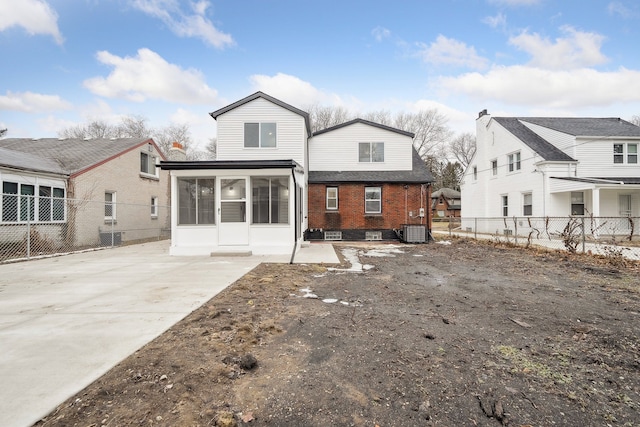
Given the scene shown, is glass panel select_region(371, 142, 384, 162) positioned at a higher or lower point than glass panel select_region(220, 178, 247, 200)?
higher

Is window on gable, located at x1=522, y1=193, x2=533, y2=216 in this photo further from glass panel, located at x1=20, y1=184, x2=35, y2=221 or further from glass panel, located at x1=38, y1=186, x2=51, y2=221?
glass panel, located at x1=20, y1=184, x2=35, y2=221

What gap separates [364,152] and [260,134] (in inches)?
237

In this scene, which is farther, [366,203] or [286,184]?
[366,203]

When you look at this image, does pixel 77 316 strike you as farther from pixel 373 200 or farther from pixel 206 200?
pixel 373 200

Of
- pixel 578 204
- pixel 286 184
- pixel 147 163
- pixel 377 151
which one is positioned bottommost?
pixel 578 204

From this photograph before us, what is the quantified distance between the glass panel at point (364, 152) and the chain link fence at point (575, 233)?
23.0ft

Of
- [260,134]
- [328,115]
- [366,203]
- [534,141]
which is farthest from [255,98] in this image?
[328,115]

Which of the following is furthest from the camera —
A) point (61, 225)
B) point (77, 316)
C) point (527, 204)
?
point (527, 204)

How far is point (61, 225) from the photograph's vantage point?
40.4 ft

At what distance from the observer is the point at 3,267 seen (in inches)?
293

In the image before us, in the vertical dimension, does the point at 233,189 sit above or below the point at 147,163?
below

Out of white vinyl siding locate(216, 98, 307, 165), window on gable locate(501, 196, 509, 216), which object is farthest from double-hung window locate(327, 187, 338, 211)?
window on gable locate(501, 196, 509, 216)

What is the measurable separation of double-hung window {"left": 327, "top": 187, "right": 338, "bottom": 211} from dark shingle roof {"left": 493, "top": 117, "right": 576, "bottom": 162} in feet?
38.8

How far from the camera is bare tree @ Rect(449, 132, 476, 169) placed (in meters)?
47.3
